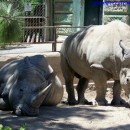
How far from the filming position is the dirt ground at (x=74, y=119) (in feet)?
20.3

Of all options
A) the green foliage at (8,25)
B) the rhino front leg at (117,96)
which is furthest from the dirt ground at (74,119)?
the green foliage at (8,25)

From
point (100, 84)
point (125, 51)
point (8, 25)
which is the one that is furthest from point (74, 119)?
point (8, 25)

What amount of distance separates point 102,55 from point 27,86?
156 cm

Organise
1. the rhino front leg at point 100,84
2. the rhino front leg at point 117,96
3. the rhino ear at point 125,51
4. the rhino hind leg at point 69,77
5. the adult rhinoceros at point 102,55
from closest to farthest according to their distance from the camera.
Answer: the rhino ear at point 125,51 → the adult rhinoceros at point 102,55 → the rhino front leg at point 100,84 → the rhino front leg at point 117,96 → the rhino hind leg at point 69,77

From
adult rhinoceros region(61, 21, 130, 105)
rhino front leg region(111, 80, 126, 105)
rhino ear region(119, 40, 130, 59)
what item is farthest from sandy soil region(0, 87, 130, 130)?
rhino front leg region(111, 80, 126, 105)

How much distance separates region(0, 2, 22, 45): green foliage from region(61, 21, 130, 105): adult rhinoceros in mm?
2774

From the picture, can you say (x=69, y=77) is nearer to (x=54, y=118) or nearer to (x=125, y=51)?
(x=125, y=51)

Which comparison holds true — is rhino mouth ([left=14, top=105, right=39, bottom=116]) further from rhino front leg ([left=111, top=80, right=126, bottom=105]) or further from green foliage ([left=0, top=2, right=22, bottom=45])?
green foliage ([left=0, top=2, right=22, bottom=45])

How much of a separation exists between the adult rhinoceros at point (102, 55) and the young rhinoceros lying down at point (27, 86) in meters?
0.62

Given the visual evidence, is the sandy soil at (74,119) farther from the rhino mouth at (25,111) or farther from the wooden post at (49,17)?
the wooden post at (49,17)

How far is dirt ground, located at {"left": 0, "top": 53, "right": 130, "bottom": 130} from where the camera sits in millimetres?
6184

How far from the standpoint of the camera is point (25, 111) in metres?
6.67

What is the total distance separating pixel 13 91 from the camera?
709 cm

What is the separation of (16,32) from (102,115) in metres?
5.70
